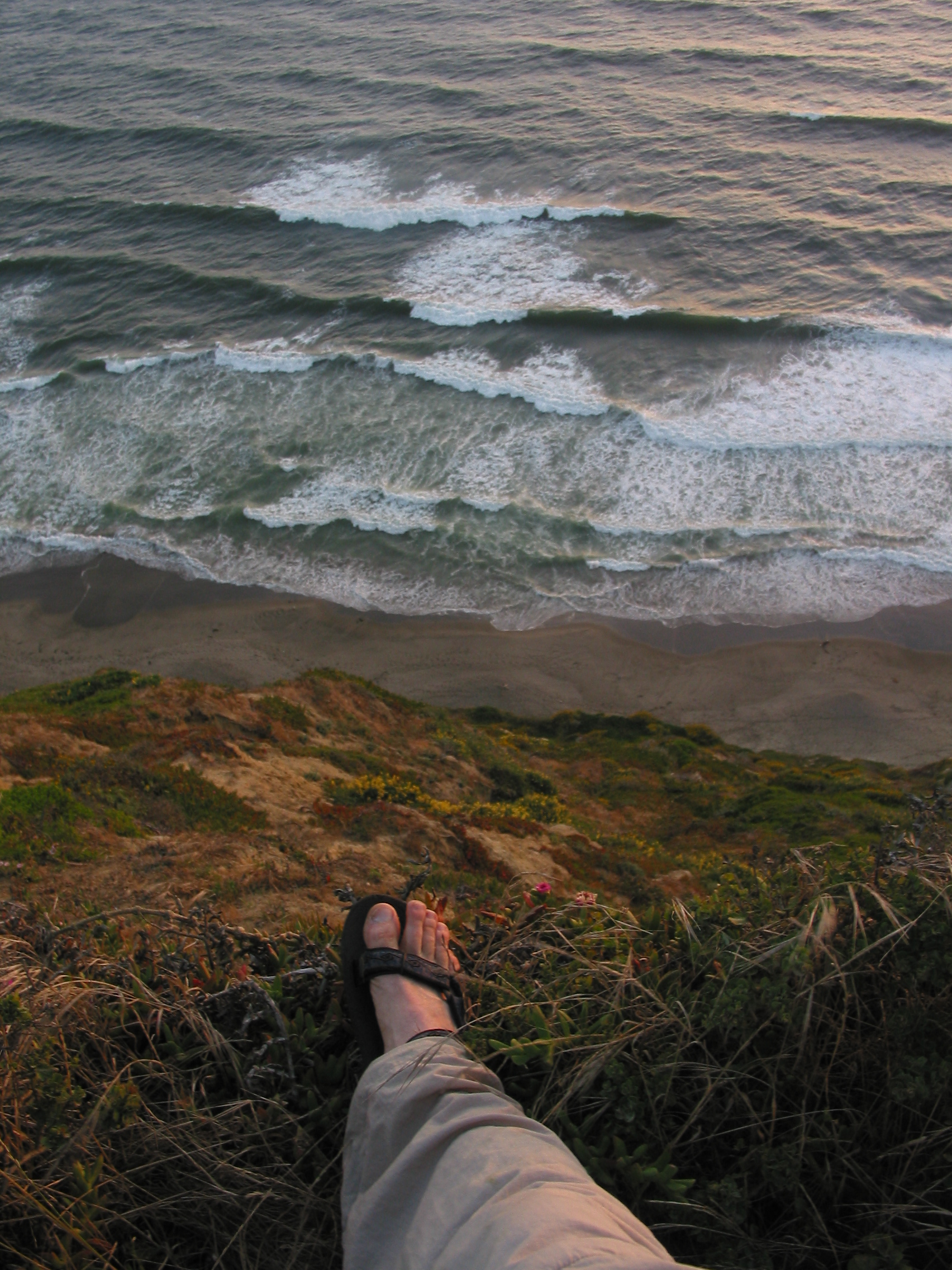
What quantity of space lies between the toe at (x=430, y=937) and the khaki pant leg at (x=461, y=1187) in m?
0.80

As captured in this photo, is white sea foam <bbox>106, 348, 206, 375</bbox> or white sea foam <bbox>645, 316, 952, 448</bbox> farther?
white sea foam <bbox>106, 348, 206, 375</bbox>

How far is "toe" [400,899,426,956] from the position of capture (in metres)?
3.78

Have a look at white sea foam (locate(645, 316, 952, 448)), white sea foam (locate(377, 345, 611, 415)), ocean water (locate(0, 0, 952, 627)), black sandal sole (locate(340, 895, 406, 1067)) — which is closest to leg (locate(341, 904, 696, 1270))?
black sandal sole (locate(340, 895, 406, 1067))

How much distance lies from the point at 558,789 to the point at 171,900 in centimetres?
597

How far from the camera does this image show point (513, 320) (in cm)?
1923

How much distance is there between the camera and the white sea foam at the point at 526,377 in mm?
17250

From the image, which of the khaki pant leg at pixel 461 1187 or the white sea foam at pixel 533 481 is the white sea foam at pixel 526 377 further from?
the khaki pant leg at pixel 461 1187

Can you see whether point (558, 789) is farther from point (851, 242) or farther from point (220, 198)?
point (220, 198)

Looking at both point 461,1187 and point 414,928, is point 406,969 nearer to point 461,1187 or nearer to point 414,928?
point 414,928

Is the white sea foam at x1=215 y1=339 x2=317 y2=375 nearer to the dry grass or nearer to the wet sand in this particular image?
the wet sand

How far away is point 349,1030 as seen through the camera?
3.46m

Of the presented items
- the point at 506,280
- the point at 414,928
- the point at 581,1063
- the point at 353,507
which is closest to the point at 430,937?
the point at 414,928

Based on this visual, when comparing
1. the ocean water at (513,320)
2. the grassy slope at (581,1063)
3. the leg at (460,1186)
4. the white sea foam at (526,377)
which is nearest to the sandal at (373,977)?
the grassy slope at (581,1063)

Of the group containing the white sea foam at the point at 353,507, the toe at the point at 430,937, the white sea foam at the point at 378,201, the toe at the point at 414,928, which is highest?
the white sea foam at the point at 378,201
